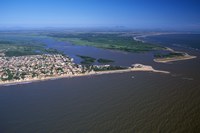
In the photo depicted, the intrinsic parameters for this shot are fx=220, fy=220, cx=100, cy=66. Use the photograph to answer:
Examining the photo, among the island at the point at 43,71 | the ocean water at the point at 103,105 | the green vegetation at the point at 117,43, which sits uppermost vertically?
the green vegetation at the point at 117,43

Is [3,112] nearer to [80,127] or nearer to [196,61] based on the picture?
[80,127]

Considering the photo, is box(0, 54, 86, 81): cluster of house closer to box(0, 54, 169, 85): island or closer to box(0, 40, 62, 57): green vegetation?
box(0, 54, 169, 85): island

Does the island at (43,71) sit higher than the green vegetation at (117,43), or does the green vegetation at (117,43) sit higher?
the green vegetation at (117,43)

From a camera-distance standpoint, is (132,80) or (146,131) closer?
(146,131)

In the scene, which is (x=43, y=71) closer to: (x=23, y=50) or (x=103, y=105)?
(x=103, y=105)

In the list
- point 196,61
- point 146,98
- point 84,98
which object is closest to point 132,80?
point 146,98

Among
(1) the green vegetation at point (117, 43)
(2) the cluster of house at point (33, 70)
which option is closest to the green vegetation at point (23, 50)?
(2) the cluster of house at point (33, 70)

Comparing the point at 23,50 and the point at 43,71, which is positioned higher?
the point at 43,71

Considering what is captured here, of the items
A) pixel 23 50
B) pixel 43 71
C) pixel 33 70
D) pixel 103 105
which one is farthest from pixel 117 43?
pixel 103 105

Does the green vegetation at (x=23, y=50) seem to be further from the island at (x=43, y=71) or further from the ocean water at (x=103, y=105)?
the ocean water at (x=103, y=105)
